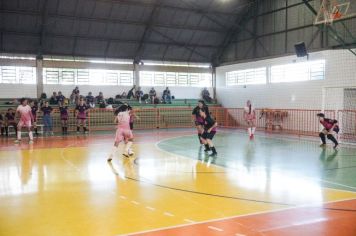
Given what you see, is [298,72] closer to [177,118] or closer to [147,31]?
[177,118]

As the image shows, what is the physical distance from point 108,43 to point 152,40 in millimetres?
3610

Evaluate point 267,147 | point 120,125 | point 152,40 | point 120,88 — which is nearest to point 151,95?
point 120,88

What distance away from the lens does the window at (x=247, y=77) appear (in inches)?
1161

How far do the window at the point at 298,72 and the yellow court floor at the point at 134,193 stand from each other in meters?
15.2

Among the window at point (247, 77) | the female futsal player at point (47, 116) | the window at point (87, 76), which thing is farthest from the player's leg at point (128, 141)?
the window at point (247, 77)

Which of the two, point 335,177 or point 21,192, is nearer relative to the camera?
point 21,192

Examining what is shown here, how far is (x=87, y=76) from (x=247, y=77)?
13033mm

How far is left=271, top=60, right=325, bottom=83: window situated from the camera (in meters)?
24.5

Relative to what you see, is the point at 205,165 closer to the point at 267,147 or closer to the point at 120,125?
the point at 120,125

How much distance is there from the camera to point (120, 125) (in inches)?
486

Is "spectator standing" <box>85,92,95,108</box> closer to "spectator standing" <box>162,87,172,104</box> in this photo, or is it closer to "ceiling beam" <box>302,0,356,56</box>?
"spectator standing" <box>162,87,172,104</box>

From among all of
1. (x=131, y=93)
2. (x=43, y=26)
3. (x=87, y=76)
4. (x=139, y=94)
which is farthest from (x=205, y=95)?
(x=43, y=26)

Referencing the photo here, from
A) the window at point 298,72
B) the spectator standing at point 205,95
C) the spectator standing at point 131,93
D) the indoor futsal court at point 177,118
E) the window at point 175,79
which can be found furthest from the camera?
the spectator standing at point 205,95

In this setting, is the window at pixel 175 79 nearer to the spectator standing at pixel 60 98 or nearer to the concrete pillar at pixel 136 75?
the concrete pillar at pixel 136 75
